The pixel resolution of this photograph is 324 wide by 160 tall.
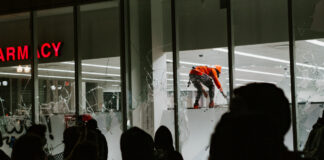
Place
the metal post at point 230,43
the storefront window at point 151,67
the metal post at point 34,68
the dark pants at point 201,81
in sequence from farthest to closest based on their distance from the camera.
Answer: the metal post at point 34,68 < the storefront window at point 151,67 < the dark pants at point 201,81 < the metal post at point 230,43

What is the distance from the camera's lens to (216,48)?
7543 mm

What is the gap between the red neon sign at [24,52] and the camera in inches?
358

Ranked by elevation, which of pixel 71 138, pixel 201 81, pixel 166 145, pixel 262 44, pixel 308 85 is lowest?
pixel 166 145

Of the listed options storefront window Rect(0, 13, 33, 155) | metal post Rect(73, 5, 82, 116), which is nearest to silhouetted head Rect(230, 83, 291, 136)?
metal post Rect(73, 5, 82, 116)

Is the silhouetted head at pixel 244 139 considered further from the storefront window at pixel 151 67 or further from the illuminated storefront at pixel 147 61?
the storefront window at pixel 151 67

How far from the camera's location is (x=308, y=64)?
6812 millimetres

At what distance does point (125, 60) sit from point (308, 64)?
3401mm

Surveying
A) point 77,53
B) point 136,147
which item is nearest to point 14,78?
point 77,53

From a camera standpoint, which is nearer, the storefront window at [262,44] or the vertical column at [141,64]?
the storefront window at [262,44]

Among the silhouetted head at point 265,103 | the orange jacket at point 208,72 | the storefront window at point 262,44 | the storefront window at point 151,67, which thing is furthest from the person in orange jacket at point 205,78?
the silhouetted head at point 265,103

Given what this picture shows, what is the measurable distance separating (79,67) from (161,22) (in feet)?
6.76

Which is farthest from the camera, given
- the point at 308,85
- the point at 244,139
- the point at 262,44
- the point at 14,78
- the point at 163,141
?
the point at 14,78

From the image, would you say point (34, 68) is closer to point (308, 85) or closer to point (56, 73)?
point (56, 73)

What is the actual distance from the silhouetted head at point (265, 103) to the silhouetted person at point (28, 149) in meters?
2.76
